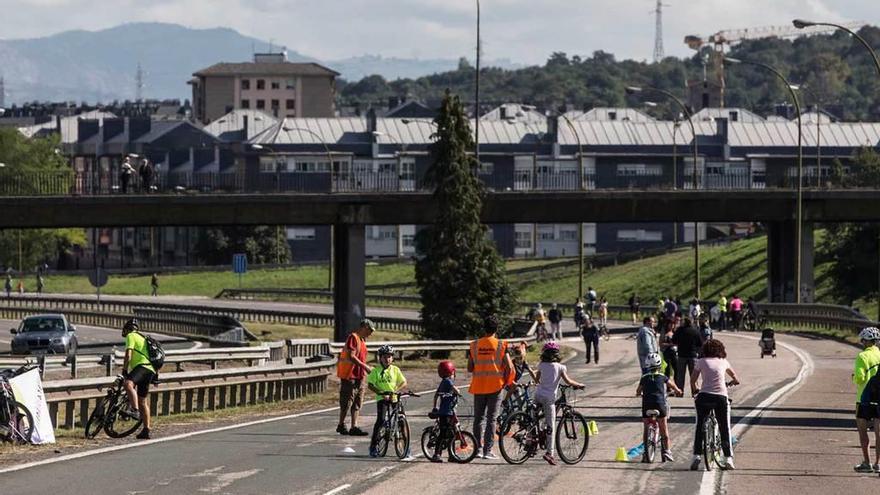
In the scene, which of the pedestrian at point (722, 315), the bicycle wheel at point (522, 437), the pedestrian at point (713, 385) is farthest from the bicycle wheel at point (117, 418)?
the pedestrian at point (722, 315)

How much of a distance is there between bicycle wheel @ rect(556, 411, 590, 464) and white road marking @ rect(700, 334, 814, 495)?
6.19 ft

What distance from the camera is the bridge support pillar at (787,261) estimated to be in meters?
79.9

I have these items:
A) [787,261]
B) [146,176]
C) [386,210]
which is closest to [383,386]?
[146,176]

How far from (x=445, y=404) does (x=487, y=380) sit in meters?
1.02

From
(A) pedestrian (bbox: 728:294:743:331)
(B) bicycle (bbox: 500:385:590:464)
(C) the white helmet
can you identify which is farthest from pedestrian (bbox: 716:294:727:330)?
(B) bicycle (bbox: 500:385:590:464)

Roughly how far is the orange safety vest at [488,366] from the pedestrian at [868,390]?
15.5 feet

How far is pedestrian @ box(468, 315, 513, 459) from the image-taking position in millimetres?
25375

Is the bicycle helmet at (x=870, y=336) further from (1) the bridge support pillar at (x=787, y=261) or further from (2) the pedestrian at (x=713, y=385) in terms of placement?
(1) the bridge support pillar at (x=787, y=261)

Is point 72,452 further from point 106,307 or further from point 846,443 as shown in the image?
point 106,307

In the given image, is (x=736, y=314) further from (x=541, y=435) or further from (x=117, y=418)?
(x=541, y=435)

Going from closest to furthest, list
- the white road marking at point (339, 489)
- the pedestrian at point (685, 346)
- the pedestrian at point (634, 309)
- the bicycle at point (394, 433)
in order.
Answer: the white road marking at point (339, 489), the bicycle at point (394, 433), the pedestrian at point (685, 346), the pedestrian at point (634, 309)

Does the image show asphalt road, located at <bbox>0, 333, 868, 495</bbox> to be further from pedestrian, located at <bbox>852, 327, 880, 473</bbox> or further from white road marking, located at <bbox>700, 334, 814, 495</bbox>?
pedestrian, located at <bbox>852, 327, 880, 473</bbox>

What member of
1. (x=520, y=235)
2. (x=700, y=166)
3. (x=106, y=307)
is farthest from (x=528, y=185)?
(x=106, y=307)

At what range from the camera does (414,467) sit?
24.4 metres
